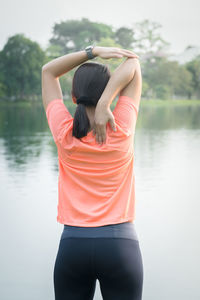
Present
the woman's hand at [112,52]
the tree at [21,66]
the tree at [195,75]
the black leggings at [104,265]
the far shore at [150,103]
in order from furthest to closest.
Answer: the tree at [195,75] < the tree at [21,66] < the far shore at [150,103] < the woman's hand at [112,52] < the black leggings at [104,265]

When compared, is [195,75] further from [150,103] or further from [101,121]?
[101,121]

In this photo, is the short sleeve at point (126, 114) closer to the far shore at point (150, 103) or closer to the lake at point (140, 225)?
the lake at point (140, 225)

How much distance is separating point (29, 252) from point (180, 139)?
936 centimetres

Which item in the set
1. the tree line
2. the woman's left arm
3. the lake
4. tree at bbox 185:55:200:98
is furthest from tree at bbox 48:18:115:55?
the woman's left arm

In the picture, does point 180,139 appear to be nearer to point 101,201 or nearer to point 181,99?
point 101,201

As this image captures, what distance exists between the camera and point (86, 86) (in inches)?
53.0

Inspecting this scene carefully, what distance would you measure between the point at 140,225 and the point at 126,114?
9.18ft

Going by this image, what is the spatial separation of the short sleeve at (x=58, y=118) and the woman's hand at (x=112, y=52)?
0.19 metres

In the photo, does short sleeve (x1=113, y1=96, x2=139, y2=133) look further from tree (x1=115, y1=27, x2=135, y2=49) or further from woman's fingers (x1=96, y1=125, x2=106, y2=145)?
tree (x1=115, y1=27, x2=135, y2=49)

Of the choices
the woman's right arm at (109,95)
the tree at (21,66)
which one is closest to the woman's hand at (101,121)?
the woman's right arm at (109,95)

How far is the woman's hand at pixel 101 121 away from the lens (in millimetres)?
1336


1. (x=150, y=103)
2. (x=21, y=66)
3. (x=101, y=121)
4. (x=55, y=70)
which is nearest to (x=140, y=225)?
(x=55, y=70)

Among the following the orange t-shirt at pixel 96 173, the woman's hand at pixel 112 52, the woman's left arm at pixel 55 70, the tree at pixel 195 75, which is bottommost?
the tree at pixel 195 75

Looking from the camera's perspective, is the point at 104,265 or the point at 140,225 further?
the point at 140,225
